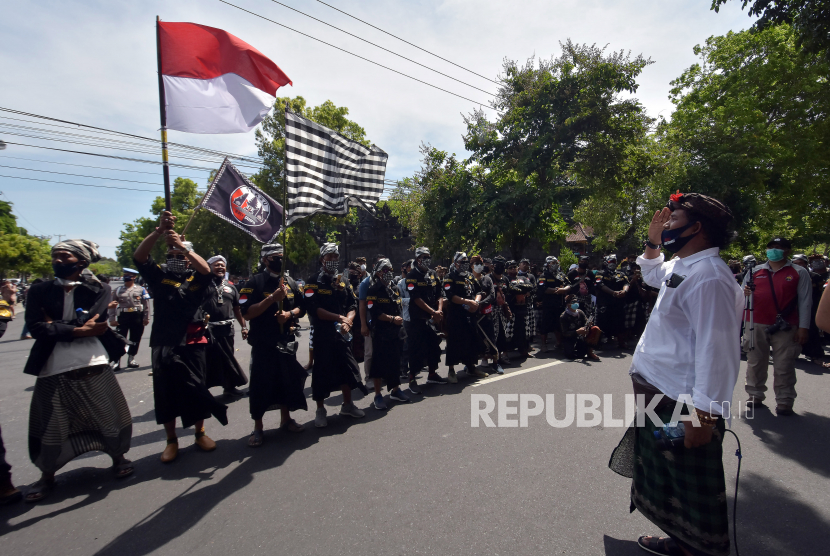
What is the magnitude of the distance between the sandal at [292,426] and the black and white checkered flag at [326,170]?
2.14 m

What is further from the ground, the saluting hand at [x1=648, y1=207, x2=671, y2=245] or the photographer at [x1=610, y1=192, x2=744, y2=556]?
the saluting hand at [x1=648, y1=207, x2=671, y2=245]

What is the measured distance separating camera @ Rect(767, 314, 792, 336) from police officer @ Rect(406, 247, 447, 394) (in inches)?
154

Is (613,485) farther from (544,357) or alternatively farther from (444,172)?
(444,172)

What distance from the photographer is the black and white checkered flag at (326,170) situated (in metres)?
4.39

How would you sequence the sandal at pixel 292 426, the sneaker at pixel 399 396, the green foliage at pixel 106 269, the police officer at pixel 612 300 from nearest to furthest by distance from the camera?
the sandal at pixel 292 426 → the sneaker at pixel 399 396 → the police officer at pixel 612 300 → the green foliage at pixel 106 269

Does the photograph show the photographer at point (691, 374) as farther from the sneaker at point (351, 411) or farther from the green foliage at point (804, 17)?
the green foliage at point (804, 17)

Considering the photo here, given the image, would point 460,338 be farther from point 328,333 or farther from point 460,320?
point 328,333

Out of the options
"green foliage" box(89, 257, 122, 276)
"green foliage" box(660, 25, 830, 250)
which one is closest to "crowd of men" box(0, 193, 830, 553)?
"green foliage" box(660, 25, 830, 250)

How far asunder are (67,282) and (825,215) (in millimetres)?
25577

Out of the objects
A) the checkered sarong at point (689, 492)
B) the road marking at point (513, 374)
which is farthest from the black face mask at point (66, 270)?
the road marking at point (513, 374)

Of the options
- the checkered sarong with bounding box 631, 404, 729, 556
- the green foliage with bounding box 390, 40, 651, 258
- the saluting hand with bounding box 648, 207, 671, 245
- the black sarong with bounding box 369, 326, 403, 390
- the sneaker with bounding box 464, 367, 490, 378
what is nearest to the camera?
the checkered sarong with bounding box 631, 404, 729, 556

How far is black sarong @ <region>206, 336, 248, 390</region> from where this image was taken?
5.98 m

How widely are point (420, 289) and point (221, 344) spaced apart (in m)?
2.87

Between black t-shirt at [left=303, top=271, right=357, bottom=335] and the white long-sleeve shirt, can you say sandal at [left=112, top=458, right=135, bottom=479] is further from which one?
the white long-sleeve shirt
